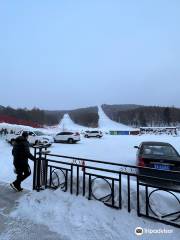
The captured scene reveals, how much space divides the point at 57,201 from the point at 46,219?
73 centimetres

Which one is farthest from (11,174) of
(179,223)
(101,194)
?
(179,223)

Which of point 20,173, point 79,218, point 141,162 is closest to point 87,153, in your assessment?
point 141,162

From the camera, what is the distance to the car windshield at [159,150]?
9.19 m

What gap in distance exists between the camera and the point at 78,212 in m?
4.66

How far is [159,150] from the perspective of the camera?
953cm

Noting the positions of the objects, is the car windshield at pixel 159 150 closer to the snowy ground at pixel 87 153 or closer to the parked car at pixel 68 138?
the snowy ground at pixel 87 153

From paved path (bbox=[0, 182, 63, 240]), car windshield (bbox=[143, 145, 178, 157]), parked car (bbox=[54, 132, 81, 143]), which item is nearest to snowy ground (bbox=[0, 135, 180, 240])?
paved path (bbox=[0, 182, 63, 240])

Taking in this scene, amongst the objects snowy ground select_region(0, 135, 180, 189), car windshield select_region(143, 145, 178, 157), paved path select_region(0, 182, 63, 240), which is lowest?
snowy ground select_region(0, 135, 180, 189)

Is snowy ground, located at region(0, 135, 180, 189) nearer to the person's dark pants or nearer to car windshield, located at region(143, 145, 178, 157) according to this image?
the person's dark pants

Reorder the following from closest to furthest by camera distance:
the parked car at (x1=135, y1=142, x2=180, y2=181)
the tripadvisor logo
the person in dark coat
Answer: the tripadvisor logo < the person in dark coat < the parked car at (x1=135, y1=142, x2=180, y2=181)

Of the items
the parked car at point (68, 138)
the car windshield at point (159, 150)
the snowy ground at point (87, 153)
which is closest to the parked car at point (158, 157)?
the car windshield at point (159, 150)

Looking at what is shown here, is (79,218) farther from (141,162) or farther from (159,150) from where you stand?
(159,150)

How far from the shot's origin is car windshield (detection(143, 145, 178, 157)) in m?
9.19

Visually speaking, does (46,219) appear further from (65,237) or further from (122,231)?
(122,231)
